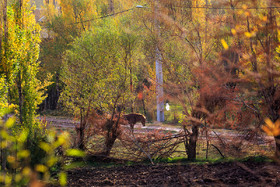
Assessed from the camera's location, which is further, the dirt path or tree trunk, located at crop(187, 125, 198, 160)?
the dirt path

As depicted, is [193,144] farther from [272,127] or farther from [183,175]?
[272,127]

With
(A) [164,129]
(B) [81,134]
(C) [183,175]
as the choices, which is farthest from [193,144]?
(A) [164,129]

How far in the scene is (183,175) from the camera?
6703 millimetres

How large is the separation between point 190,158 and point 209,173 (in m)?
3.01

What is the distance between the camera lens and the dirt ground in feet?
19.2

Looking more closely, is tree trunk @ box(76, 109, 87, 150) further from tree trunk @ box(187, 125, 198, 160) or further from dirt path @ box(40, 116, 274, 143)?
tree trunk @ box(187, 125, 198, 160)

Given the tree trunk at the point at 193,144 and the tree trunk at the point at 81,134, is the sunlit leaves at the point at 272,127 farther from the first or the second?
the tree trunk at the point at 81,134

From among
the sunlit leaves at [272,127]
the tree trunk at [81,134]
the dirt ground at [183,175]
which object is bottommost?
the dirt ground at [183,175]

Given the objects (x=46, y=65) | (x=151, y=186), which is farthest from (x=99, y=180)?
(x=46, y=65)

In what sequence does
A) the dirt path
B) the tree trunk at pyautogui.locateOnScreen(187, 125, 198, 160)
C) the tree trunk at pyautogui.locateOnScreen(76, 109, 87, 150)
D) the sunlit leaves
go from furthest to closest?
the tree trunk at pyautogui.locateOnScreen(76, 109, 87, 150) → the dirt path → the tree trunk at pyautogui.locateOnScreen(187, 125, 198, 160) → the sunlit leaves

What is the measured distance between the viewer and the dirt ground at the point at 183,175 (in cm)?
586

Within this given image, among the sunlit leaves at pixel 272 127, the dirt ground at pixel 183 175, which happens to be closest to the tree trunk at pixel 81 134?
the dirt ground at pixel 183 175

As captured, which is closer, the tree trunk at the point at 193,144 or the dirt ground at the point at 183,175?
the dirt ground at the point at 183,175

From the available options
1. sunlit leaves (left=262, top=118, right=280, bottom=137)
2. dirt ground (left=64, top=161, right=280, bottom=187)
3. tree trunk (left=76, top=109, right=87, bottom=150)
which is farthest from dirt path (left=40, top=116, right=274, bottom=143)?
sunlit leaves (left=262, top=118, right=280, bottom=137)
